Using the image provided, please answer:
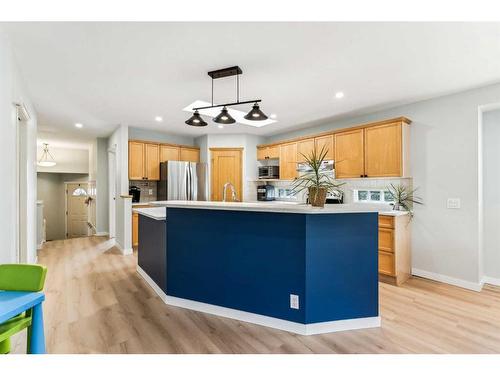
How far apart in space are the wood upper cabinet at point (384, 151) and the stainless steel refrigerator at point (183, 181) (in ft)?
11.0

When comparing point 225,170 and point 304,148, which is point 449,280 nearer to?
point 304,148

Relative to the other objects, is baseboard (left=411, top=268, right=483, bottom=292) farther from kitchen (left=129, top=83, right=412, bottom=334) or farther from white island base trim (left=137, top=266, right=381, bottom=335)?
white island base trim (left=137, top=266, right=381, bottom=335)

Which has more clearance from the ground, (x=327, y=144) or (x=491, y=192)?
(x=327, y=144)

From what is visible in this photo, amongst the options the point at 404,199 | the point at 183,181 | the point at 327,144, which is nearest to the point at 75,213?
the point at 183,181

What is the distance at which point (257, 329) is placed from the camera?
2.32 m

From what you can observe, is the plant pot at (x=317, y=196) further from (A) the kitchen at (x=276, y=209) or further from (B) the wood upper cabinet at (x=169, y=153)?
(B) the wood upper cabinet at (x=169, y=153)

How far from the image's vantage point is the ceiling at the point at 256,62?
2.11 m

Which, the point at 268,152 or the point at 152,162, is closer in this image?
the point at 152,162

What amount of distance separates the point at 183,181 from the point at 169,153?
765 mm

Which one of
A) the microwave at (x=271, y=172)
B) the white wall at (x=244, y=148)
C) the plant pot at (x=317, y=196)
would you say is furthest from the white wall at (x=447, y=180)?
the white wall at (x=244, y=148)

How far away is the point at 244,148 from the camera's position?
19.8 feet

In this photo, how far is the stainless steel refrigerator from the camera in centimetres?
550

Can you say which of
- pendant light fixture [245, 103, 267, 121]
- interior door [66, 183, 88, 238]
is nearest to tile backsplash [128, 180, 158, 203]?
pendant light fixture [245, 103, 267, 121]
